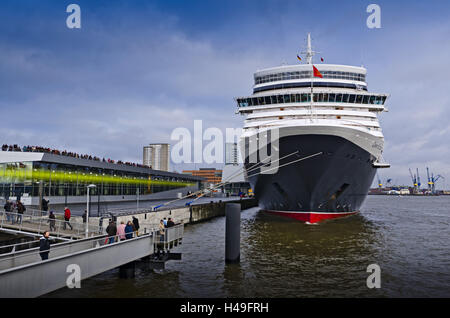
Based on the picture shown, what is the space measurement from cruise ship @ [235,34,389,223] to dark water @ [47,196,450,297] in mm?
4134

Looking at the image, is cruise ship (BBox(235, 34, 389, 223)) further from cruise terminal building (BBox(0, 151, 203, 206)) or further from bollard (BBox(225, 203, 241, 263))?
cruise terminal building (BBox(0, 151, 203, 206))

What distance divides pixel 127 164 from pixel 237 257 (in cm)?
3959

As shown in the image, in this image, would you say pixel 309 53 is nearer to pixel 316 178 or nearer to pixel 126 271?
pixel 316 178

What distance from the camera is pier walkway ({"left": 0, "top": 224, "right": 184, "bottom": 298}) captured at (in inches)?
311

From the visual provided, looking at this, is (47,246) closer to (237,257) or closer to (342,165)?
(237,257)

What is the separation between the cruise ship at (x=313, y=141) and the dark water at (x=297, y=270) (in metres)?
4.13

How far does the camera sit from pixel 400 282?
490 inches

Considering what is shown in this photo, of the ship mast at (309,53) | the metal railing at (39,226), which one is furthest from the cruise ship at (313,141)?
the metal railing at (39,226)

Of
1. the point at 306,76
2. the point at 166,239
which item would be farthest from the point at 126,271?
the point at 306,76

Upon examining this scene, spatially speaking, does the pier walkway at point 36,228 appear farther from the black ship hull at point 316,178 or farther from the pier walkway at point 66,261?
the black ship hull at point 316,178

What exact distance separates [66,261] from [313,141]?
17.8 metres

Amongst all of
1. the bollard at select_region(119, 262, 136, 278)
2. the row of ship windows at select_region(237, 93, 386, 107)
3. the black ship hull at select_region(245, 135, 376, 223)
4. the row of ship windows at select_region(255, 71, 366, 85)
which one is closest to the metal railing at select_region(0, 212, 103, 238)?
the bollard at select_region(119, 262, 136, 278)

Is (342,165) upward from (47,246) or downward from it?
upward
